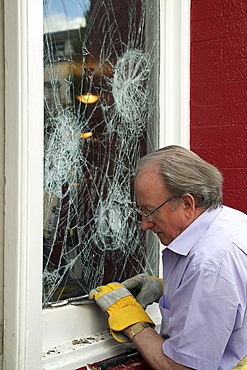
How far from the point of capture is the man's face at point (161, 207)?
194cm

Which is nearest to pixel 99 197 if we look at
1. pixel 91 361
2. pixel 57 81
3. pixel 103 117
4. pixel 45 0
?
pixel 103 117

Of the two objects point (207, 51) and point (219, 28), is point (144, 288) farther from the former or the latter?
point (219, 28)

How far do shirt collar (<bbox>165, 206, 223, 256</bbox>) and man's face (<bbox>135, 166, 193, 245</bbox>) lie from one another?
43mm

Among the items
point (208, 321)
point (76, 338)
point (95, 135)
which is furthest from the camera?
point (95, 135)

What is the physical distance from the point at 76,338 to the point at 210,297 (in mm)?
710

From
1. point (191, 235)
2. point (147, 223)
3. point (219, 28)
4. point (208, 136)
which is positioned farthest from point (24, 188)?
point (219, 28)

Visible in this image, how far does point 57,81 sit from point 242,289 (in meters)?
1.07

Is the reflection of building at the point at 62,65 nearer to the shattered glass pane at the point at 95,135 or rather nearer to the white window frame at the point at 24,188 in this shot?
the shattered glass pane at the point at 95,135

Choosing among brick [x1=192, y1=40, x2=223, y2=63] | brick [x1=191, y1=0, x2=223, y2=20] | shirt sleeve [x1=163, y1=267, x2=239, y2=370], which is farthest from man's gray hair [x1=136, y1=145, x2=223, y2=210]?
brick [x1=191, y1=0, x2=223, y2=20]

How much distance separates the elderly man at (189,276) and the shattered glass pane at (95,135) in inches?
9.2

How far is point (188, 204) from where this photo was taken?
1.95m

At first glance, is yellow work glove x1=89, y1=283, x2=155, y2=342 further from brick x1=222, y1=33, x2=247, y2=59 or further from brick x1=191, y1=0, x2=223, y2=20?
brick x1=191, y1=0, x2=223, y2=20

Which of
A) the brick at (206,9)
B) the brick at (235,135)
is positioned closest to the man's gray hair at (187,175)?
the brick at (235,135)

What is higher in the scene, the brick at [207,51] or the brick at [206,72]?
the brick at [207,51]
